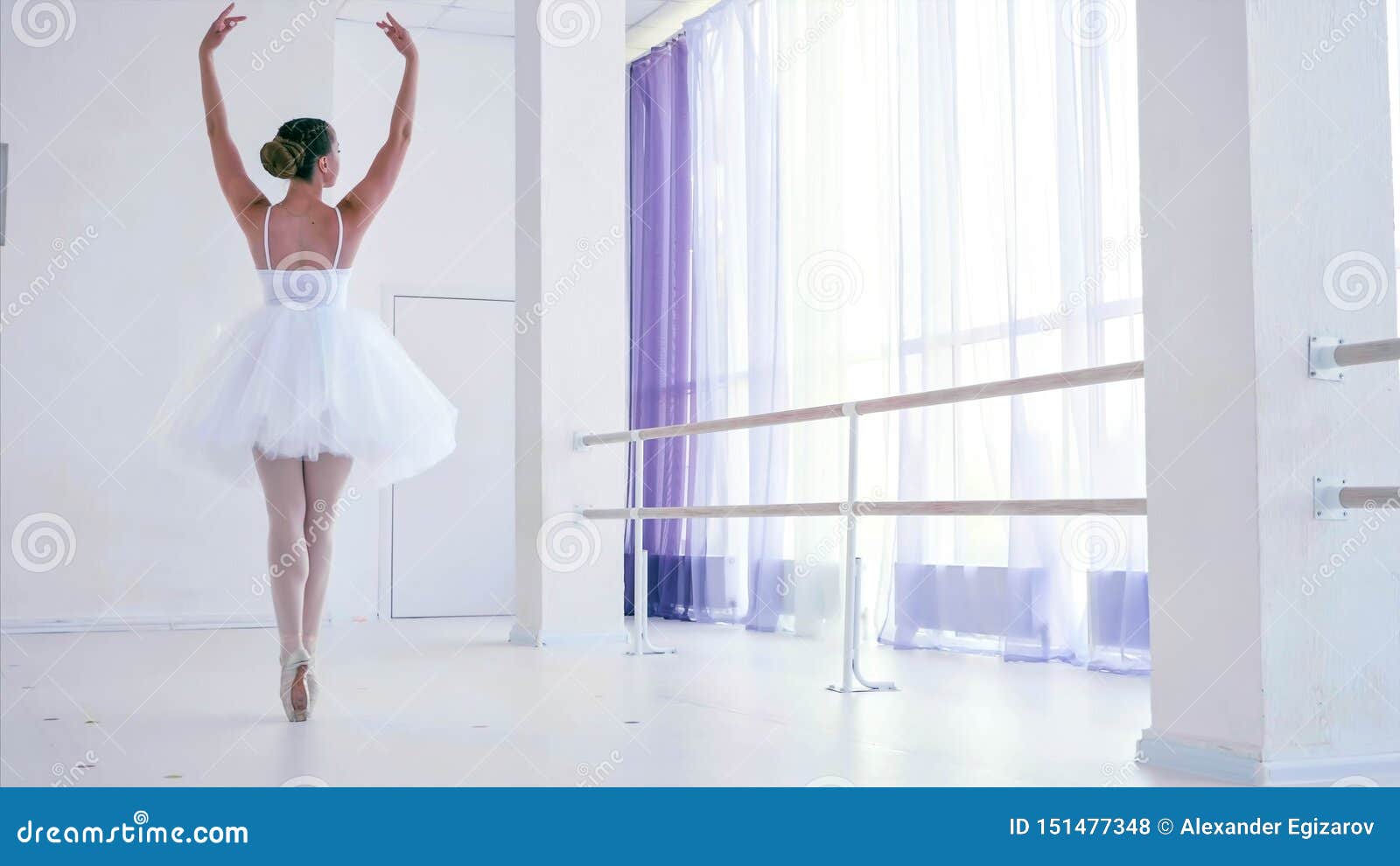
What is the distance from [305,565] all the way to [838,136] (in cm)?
301

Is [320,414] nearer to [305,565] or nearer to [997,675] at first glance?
[305,565]

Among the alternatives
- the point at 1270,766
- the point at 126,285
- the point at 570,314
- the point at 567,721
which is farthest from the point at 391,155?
the point at 126,285

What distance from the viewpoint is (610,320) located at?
4.68 m

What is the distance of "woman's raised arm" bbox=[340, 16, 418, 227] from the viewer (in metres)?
2.92

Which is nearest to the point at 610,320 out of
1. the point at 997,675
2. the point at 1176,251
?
the point at 997,675

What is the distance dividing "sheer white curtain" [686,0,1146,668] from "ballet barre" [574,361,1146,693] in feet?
1.89

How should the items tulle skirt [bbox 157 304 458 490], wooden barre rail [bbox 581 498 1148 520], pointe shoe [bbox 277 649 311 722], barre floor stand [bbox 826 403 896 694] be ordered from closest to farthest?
wooden barre rail [bbox 581 498 1148 520] < pointe shoe [bbox 277 649 311 722] < tulle skirt [bbox 157 304 458 490] < barre floor stand [bbox 826 403 896 694]

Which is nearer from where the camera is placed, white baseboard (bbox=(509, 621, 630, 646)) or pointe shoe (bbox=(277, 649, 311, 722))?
pointe shoe (bbox=(277, 649, 311, 722))

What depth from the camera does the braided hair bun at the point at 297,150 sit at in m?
2.87

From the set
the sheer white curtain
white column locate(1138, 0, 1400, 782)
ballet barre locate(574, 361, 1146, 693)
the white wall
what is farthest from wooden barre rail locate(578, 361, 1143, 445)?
the white wall

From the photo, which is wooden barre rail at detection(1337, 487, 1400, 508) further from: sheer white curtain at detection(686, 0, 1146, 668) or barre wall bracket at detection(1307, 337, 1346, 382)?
sheer white curtain at detection(686, 0, 1146, 668)

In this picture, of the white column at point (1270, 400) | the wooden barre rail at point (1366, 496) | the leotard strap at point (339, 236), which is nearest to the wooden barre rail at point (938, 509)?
the white column at point (1270, 400)

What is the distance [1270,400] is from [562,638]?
9.55ft

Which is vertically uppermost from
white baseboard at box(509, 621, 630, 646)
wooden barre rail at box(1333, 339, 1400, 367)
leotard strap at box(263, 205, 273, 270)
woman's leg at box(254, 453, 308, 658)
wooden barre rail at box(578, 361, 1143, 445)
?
leotard strap at box(263, 205, 273, 270)
